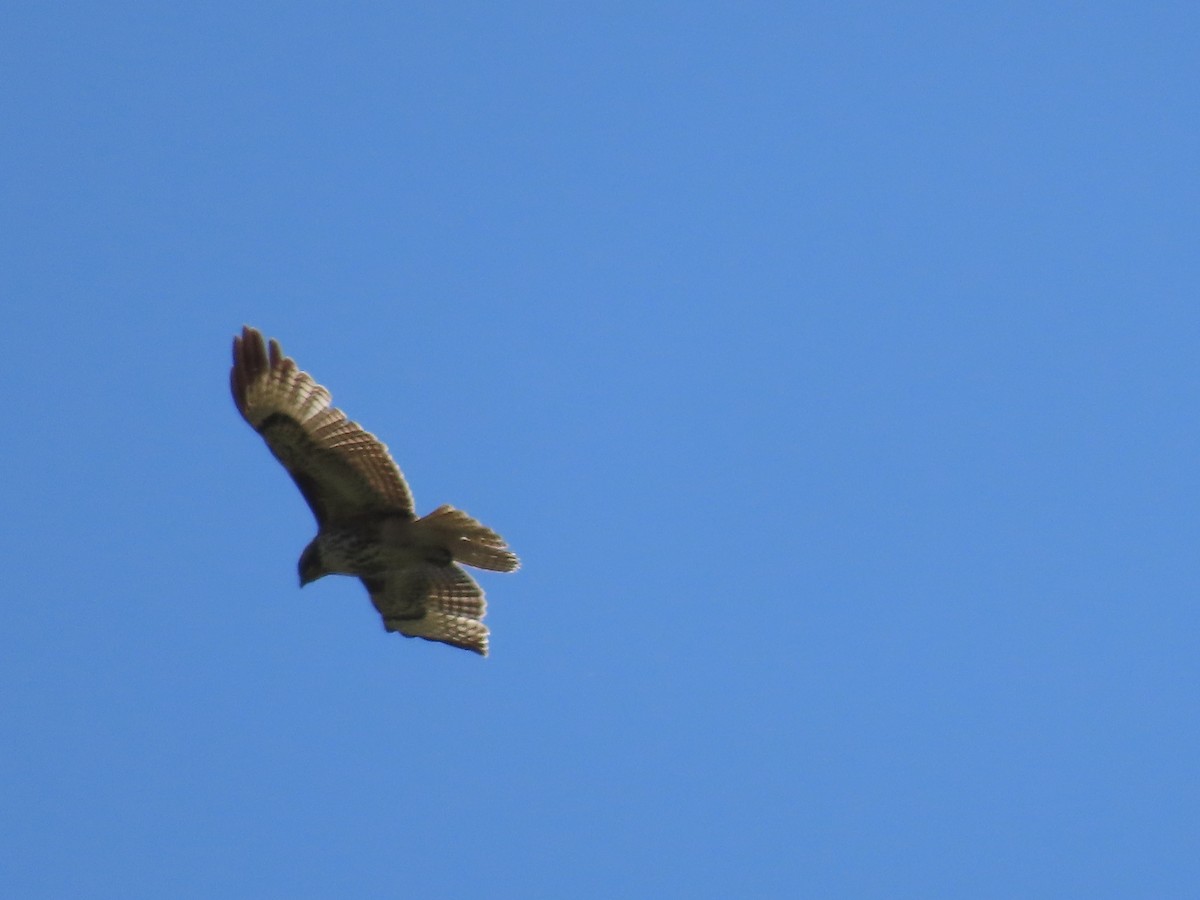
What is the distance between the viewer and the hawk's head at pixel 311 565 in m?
13.9

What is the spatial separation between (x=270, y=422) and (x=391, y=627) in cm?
260

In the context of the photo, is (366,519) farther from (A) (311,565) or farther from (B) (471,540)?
(B) (471,540)

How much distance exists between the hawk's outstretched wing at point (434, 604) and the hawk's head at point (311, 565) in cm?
70

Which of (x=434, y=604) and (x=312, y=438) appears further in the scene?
(x=434, y=604)

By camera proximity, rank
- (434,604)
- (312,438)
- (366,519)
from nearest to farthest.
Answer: (312,438), (366,519), (434,604)

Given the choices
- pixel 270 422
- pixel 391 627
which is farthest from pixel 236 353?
pixel 391 627

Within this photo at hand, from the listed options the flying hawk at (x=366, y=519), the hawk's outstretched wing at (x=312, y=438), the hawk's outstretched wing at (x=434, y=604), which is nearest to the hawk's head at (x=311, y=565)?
the flying hawk at (x=366, y=519)

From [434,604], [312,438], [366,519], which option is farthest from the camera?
[434,604]

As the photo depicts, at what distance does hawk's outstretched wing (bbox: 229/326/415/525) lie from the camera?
1305 cm

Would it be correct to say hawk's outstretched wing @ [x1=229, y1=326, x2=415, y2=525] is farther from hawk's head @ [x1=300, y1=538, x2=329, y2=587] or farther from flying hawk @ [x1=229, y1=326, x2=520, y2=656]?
hawk's head @ [x1=300, y1=538, x2=329, y2=587]

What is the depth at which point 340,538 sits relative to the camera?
1386cm

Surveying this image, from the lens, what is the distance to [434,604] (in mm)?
14898

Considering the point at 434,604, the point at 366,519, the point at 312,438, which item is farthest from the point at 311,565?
the point at 434,604

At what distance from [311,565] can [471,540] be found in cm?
121
